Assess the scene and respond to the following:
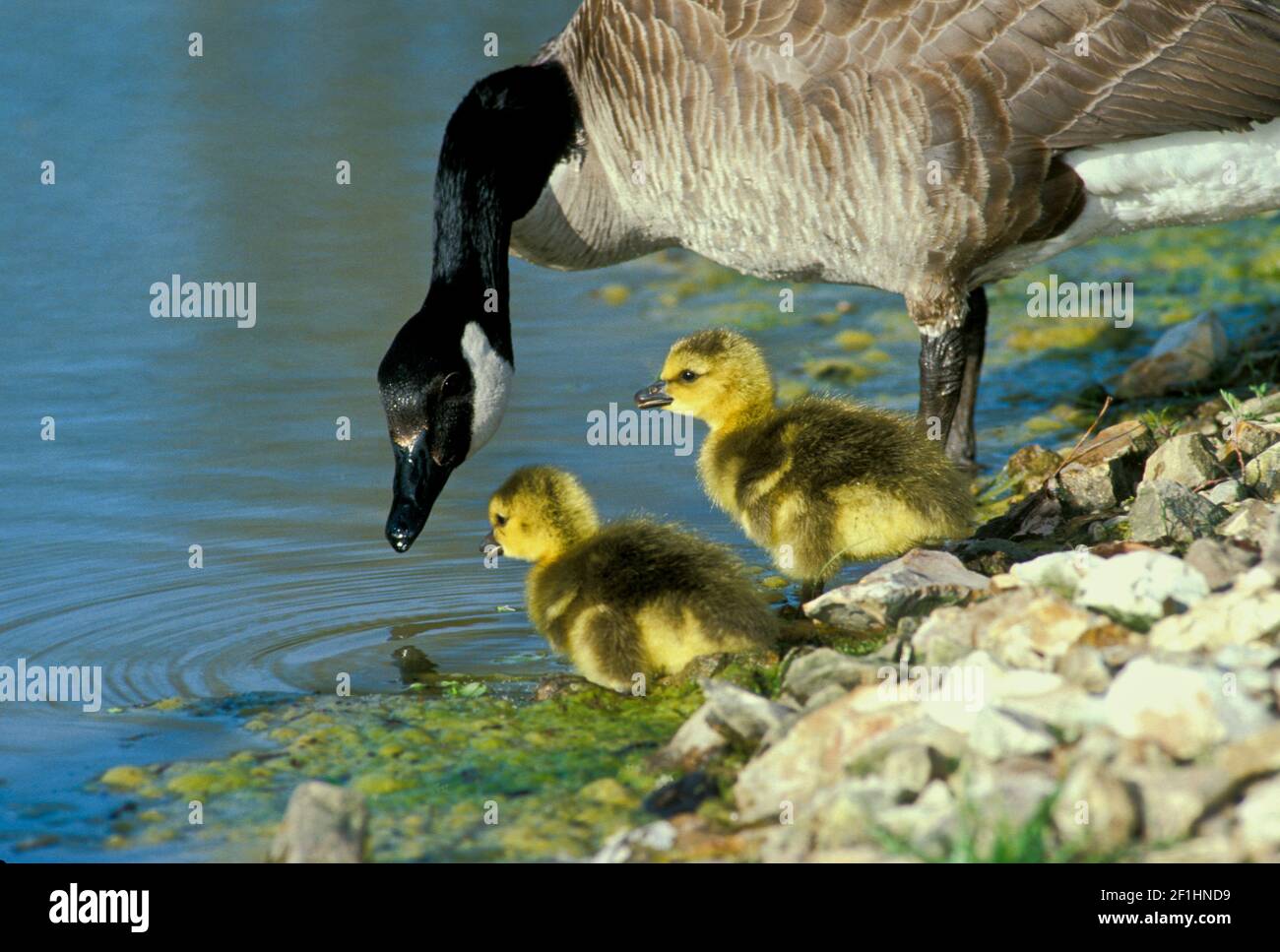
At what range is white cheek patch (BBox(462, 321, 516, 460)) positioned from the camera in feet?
20.8

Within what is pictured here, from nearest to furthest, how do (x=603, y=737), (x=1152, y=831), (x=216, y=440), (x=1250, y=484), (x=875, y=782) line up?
(x=1152, y=831) → (x=875, y=782) → (x=603, y=737) → (x=1250, y=484) → (x=216, y=440)

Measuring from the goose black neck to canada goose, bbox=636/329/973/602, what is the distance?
0.97 m

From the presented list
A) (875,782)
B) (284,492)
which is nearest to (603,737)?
(875,782)

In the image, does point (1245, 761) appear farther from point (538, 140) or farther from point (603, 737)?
point (538, 140)

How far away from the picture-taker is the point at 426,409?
6074mm

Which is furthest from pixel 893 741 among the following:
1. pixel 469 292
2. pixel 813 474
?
pixel 469 292

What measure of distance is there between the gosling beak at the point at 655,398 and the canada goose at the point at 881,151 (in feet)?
1.89

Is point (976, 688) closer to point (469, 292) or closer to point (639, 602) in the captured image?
point (639, 602)

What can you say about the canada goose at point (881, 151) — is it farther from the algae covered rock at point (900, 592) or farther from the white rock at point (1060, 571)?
the white rock at point (1060, 571)

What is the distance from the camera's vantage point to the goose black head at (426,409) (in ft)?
19.7

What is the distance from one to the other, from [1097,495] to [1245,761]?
121 inches

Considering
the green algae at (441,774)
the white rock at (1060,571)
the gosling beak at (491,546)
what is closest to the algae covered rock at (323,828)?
the green algae at (441,774)

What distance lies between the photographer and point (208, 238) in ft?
36.2

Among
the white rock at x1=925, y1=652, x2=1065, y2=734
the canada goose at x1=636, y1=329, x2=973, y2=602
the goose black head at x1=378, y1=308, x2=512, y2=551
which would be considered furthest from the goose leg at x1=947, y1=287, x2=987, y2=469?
the white rock at x1=925, y1=652, x2=1065, y2=734
